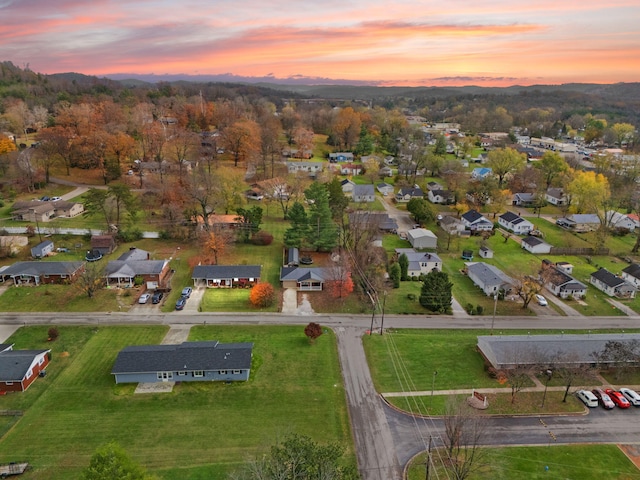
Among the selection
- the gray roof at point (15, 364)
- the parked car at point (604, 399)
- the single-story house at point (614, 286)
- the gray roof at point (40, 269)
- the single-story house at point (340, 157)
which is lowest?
the parked car at point (604, 399)

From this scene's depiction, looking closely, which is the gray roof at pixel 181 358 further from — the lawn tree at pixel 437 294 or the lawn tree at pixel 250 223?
the lawn tree at pixel 250 223

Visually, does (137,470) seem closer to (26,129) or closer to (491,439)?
A: (491,439)

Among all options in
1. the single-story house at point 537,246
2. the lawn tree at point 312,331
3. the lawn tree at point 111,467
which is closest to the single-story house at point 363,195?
the single-story house at point 537,246

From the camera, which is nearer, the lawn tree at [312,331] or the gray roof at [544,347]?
the gray roof at [544,347]

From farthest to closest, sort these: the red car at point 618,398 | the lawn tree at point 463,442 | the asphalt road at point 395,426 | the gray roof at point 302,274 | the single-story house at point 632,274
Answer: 1. the single-story house at point 632,274
2. the gray roof at point 302,274
3. the red car at point 618,398
4. the asphalt road at point 395,426
5. the lawn tree at point 463,442

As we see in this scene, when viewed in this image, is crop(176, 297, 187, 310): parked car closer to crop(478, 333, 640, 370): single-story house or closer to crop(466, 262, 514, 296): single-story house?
crop(478, 333, 640, 370): single-story house

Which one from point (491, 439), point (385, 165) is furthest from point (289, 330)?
point (385, 165)

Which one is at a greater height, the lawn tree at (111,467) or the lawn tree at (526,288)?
the lawn tree at (111,467)
